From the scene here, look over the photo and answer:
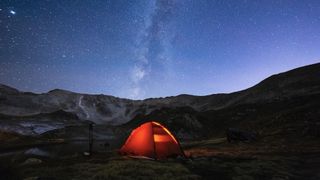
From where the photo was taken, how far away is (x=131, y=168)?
17375 millimetres

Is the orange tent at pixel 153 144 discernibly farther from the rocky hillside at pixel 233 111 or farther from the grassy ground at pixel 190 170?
the rocky hillside at pixel 233 111

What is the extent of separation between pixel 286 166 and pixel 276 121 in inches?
1411

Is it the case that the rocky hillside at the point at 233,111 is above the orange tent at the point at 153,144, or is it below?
above

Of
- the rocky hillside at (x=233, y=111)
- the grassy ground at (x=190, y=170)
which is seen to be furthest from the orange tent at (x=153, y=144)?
A: the rocky hillside at (x=233, y=111)

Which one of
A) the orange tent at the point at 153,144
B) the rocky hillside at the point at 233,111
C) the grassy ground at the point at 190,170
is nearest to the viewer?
the grassy ground at the point at 190,170

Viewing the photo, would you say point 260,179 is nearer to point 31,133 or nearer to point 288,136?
point 288,136

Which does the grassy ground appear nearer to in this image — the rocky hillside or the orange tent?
the orange tent

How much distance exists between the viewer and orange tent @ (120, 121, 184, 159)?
73.0ft

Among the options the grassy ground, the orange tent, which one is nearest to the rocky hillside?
the grassy ground

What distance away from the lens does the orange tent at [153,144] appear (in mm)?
22266

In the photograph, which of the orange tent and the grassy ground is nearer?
the grassy ground

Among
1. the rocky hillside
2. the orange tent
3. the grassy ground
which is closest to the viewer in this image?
the grassy ground

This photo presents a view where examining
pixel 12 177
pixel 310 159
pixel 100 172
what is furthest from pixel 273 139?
pixel 12 177

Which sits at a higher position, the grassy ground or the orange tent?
the orange tent
